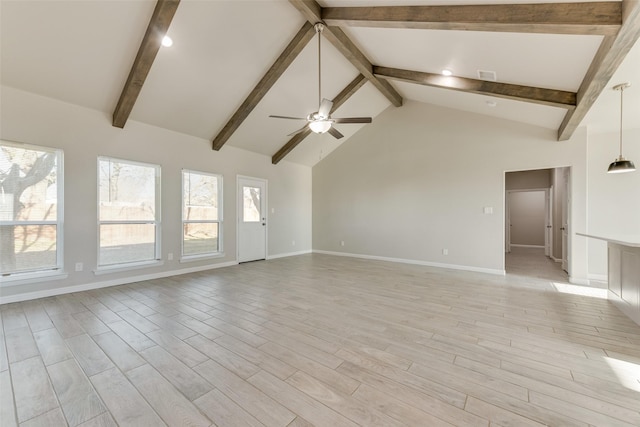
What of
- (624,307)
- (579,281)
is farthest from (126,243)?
(579,281)

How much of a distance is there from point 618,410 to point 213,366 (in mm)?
2657

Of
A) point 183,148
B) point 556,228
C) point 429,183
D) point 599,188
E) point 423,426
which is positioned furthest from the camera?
point 556,228

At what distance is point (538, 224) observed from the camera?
9281mm

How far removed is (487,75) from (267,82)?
3405 mm

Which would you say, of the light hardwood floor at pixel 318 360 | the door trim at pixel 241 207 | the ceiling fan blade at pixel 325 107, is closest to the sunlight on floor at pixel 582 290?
the light hardwood floor at pixel 318 360

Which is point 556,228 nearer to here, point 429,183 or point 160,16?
point 429,183

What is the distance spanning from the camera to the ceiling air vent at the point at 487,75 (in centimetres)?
360

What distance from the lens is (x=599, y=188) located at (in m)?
4.51

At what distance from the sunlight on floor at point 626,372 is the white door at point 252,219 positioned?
237 inches

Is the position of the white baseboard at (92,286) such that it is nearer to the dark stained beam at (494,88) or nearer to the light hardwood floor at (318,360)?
the light hardwood floor at (318,360)

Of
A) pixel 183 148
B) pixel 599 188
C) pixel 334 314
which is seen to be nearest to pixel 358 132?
pixel 183 148

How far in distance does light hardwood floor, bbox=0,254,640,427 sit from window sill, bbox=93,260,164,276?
0.52m

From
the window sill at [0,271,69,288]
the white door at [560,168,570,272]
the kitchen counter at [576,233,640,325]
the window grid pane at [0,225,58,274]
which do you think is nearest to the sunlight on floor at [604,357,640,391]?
the kitchen counter at [576,233,640,325]

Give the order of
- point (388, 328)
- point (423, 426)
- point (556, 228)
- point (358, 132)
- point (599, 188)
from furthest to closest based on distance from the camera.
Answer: point (358, 132) < point (556, 228) < point (599, 188) < point (388, 328) < point (423, 426)
